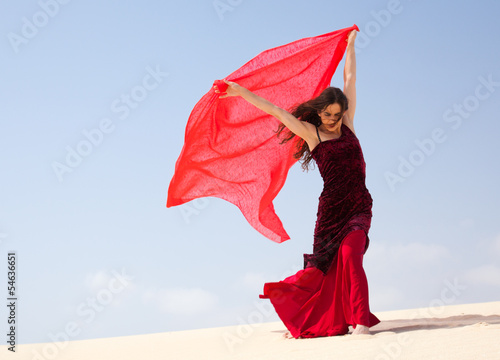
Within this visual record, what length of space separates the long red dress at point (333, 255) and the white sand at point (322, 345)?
1.06 ft

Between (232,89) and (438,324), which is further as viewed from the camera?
(232,89)

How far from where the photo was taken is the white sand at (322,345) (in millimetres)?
3967

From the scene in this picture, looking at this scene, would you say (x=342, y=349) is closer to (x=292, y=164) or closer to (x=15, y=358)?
(x=292, y=164)

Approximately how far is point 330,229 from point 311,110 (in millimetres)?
1337

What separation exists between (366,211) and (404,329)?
1.23 meters

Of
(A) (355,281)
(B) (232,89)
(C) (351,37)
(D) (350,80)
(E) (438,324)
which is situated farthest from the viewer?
(C) (351,37)

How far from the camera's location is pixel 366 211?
18.7ft

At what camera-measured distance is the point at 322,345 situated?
469 centimetres

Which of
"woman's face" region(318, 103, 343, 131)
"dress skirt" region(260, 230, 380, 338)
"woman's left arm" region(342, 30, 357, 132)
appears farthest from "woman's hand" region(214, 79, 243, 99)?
"dress skirt" region(260, 230, 380, 338)

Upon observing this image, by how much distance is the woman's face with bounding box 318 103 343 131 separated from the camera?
5770 millimetres

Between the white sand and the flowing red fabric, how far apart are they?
1.64 metres

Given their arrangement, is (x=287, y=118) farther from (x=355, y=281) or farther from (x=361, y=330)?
(x=361, y=330)

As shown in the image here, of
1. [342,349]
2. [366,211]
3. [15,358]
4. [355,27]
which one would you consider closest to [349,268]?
[366,211]

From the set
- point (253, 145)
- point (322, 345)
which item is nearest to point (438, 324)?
point (322, 345)
